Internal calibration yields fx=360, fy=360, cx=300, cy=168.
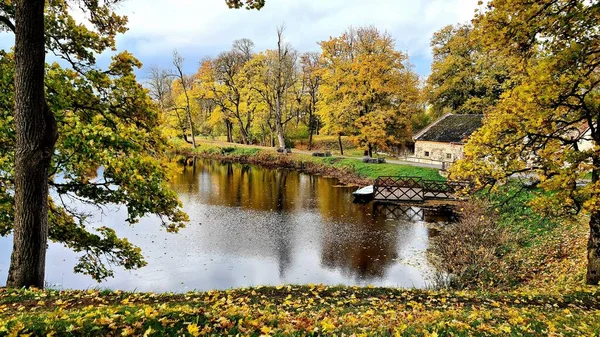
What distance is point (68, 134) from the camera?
7160 millimetres

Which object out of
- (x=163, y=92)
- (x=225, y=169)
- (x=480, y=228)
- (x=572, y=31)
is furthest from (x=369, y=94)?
(x=163, y=92)

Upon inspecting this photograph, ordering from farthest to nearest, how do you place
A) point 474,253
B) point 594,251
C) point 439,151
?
point 439,151
point 474,253
point 594,251

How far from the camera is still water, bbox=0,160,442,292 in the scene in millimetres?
12406

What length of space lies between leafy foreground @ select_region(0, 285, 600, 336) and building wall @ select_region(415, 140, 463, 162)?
26.1 metres

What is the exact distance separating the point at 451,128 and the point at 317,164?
519 inches

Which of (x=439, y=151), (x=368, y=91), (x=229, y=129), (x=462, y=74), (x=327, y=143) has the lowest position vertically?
(x=439, y=151)

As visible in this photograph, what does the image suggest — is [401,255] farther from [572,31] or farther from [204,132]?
[204,132]

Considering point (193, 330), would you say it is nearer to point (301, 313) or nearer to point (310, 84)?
→ point (301, 313)

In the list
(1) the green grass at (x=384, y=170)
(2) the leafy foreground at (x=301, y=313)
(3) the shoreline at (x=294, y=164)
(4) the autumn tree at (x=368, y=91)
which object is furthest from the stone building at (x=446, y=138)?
(2) the leafy foreground at (x=301, y=313)

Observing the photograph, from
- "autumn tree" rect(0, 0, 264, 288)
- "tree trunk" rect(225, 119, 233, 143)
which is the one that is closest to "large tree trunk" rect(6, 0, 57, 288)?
→ "autumn tree" rect(0, 0, 264, 288)

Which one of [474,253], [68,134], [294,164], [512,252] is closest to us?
[68,134]

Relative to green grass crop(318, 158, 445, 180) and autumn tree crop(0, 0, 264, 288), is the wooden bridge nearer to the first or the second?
green grass crop(318, 158, 445, 180)

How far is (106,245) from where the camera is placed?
8.70m

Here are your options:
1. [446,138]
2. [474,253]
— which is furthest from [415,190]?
[474,253]
